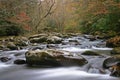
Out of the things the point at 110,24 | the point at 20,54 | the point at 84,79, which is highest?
the point at 110,24

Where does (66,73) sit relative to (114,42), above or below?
below

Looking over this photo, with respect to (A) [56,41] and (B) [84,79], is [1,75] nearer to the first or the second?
(B) [84,79]

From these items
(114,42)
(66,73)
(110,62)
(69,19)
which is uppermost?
(69,19)

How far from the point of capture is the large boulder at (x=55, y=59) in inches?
344

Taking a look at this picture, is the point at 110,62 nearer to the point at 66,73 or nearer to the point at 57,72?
the point at 66,73

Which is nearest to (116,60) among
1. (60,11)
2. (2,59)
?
(2,59)

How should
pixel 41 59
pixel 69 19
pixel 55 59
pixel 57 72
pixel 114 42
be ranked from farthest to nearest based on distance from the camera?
1. pixel 69 19
2. pixel 114 42
3. pixel 41 59
4. pixel 55 59
5. pixel 57 72

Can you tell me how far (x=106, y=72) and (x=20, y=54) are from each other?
4.94 meters

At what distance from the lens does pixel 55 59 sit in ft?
28.7

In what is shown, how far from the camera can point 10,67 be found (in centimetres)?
919

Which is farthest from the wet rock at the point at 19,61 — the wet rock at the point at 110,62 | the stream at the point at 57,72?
the wet rock at the point at 110,62

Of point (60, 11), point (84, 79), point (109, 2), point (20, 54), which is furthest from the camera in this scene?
point (60, 11)

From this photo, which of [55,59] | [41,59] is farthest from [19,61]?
[55,59]

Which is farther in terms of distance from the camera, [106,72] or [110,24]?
[110,24]
